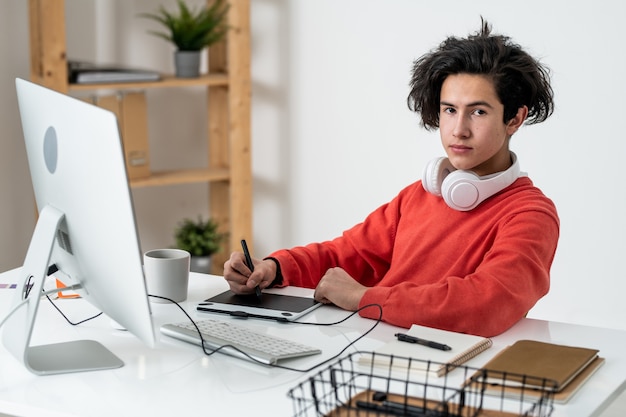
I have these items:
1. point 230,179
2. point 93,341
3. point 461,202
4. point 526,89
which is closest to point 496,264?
point 461,202

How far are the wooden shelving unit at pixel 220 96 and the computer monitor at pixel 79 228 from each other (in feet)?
5.98

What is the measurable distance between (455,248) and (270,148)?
214cm

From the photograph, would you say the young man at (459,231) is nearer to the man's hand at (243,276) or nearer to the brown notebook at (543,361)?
the man's hand at (243,276)

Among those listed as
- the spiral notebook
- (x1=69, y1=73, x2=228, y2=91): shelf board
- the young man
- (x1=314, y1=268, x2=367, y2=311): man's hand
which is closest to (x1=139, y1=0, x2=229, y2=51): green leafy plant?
(x1=69, y1=73, x2=228, y2=91): shelf board

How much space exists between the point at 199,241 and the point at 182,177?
0.28m

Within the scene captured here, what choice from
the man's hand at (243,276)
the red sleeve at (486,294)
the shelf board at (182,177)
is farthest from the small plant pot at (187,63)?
the red sleeve at (486,294)

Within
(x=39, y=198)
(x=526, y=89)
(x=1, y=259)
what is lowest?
(x=1, y=259)

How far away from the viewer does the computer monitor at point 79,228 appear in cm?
134

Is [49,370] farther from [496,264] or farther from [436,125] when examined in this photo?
[436,125]

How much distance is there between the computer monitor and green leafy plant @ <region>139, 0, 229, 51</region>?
2103 millimetres

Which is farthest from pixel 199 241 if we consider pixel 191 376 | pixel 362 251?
pixel 191 376

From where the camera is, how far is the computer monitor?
134 centimetres

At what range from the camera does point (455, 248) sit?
6.44 ft

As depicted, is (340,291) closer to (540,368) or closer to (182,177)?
(540,368)
